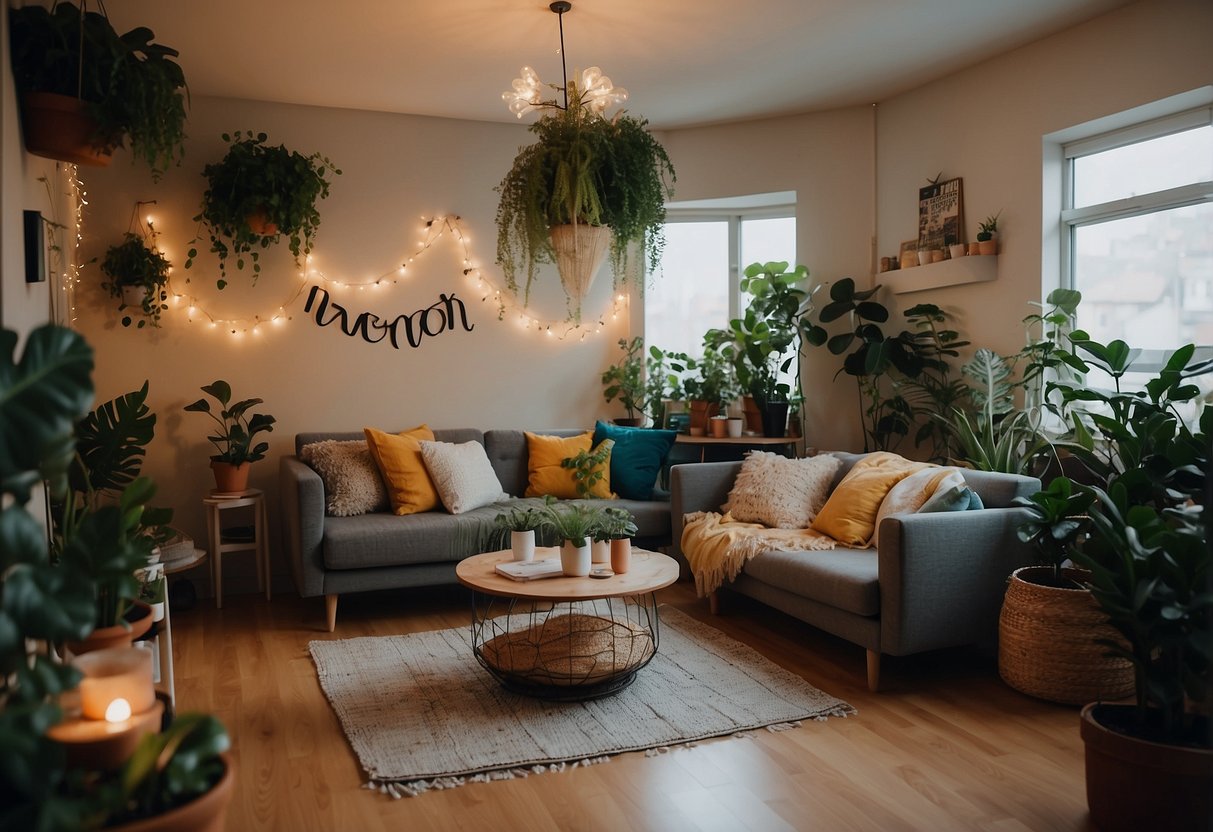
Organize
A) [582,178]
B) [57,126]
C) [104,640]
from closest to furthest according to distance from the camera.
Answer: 1. [104,640]
2. [57,126]
3. [582,178]

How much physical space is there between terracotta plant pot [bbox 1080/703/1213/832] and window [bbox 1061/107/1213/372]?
80.4 inches

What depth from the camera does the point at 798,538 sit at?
3.63m

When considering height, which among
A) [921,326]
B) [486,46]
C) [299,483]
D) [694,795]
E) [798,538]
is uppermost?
[486,46]

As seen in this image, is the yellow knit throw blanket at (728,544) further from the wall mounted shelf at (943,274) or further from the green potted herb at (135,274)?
the green potted herb at (135,274)

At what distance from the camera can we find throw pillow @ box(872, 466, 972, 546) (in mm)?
3180

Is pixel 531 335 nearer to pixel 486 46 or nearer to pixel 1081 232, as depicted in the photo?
pixel 486 46

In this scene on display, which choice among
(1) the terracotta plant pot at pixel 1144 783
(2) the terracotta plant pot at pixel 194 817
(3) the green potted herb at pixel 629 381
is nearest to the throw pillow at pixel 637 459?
(3) the green potted herb at pixel 629 381

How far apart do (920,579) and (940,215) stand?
229 cm

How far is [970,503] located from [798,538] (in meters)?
0.71

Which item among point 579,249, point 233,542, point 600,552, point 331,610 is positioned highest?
point 579,249

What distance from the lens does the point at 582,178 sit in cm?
316

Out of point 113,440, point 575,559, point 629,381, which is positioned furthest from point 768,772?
point 629,381

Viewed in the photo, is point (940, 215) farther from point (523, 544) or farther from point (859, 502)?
point (523, 544)

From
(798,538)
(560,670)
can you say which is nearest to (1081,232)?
(798,538)
